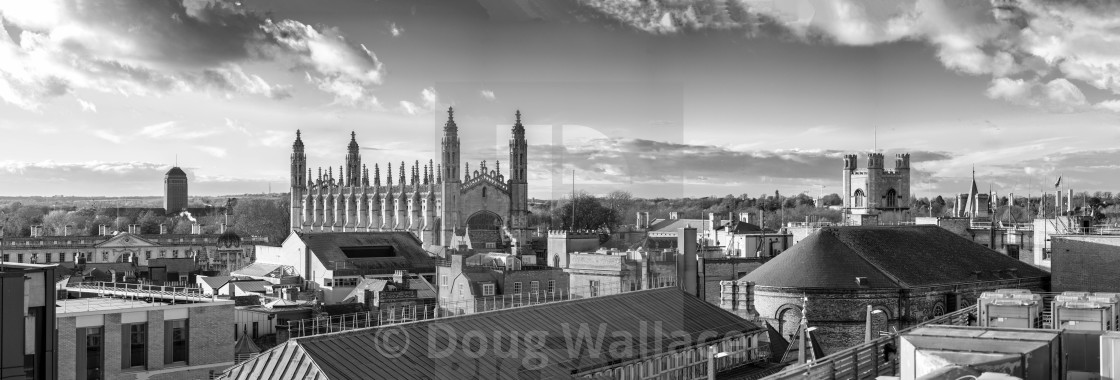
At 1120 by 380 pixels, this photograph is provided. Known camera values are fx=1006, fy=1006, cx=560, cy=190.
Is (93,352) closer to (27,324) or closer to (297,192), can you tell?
(27,324)

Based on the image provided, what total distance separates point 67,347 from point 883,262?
3057 cm

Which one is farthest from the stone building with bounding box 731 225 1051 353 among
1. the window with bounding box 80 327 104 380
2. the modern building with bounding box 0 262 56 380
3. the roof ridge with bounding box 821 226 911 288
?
the modern building with bounding box 0 262 56 380

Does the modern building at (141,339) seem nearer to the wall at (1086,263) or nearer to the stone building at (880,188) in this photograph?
the wall at (1086,263)

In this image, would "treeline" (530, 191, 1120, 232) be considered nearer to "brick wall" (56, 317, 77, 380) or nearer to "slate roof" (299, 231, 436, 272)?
"slate roof" (299, 231, 436, 272)

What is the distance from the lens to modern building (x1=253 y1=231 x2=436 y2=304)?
6419 centimetres

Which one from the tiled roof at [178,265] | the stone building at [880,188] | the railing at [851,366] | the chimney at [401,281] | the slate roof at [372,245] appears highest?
the stone building at [880,188]

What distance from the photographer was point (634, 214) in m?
125

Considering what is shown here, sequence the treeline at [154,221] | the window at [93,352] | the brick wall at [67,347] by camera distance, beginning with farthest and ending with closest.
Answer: the treeline at [154,221] < the window at [93,352] < the brick wall at [67,347]

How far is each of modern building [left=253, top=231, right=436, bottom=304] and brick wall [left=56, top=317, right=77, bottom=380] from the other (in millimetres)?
33166

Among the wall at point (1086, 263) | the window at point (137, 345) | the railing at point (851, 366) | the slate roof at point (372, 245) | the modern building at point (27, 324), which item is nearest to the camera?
the railing at point (851, 366)

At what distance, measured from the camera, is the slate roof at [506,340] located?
21.1m

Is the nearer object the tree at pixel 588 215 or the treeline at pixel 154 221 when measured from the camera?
the tree at pixel 588 215

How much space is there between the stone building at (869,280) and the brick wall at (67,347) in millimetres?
25368

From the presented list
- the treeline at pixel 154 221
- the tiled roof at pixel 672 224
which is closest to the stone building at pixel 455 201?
the tiled roof at pixel 672 224
